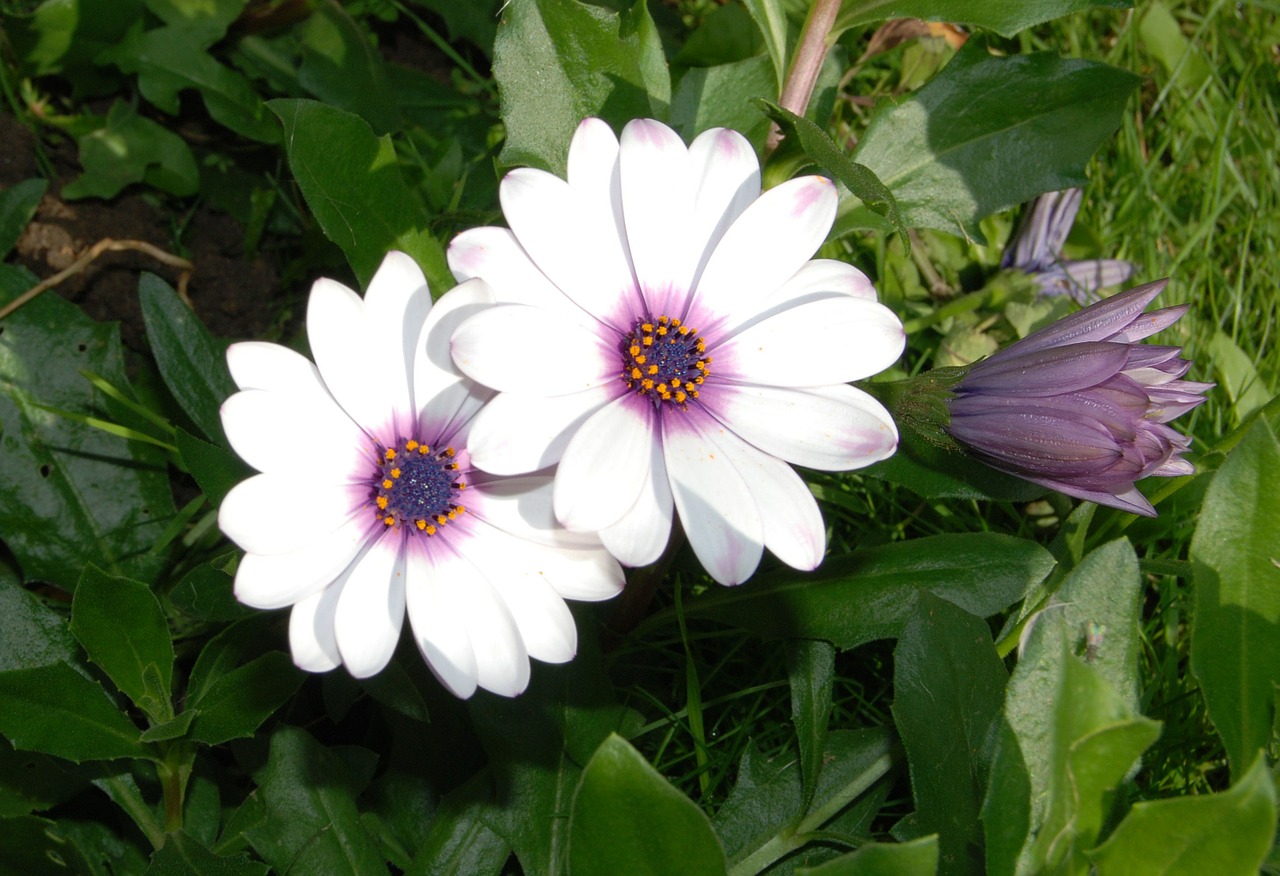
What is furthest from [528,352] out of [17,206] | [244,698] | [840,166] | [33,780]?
[17,206]

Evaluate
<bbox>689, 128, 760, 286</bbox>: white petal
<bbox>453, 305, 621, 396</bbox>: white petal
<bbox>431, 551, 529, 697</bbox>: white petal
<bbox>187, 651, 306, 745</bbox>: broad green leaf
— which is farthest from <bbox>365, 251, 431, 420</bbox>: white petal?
<bbox>187, 651, 306, 745</bbox>: broad green leaf

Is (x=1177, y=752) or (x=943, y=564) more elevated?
(x=943, y=564)

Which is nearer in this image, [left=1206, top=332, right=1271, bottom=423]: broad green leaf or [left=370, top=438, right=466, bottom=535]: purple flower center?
[left=370, top=438, right=466, bottom=535]: purple flower center

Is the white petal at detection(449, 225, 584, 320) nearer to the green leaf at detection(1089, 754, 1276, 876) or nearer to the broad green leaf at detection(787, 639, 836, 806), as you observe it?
the broad green leaf at detection(787, 639, 836, 806)

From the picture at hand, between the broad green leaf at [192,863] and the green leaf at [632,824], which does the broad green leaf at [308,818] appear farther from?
the green leaf at [632,824]

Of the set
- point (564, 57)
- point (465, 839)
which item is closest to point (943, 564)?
point (465, 839)

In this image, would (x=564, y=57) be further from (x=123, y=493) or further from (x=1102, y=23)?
(x=1102, y=23)
